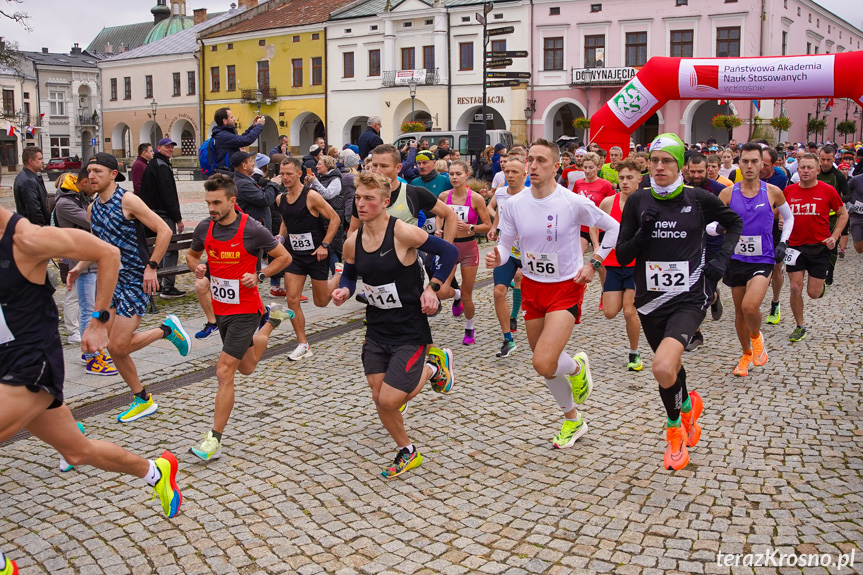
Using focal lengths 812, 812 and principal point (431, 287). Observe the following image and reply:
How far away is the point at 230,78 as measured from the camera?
2263 inches

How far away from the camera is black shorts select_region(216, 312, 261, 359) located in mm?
5809

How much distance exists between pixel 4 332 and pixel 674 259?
400cm

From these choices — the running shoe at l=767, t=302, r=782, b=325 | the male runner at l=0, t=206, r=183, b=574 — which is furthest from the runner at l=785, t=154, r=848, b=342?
the male runner at l=0, t=206, r=183, b=574

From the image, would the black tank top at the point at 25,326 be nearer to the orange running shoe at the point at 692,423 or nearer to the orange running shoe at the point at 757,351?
the orange running shoe at the point at 692,423

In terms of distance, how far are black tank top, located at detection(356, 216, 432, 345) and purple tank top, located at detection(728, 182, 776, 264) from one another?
3.83 meters

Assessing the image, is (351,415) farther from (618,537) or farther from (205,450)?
(618,537)

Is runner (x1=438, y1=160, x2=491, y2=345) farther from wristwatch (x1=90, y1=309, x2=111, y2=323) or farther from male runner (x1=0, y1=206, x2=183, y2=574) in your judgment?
male runner (x1=0, y1=206, x2=183, y2=574)

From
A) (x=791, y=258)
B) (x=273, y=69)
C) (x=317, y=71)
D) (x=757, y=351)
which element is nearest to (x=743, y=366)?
(x=757, y=351)

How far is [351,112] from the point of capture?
51344 mm

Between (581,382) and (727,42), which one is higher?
(727,42)

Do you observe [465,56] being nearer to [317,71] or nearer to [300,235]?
[317,71]

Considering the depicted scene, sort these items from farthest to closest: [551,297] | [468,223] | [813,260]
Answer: [813,260] < [468,223] < [551,297]

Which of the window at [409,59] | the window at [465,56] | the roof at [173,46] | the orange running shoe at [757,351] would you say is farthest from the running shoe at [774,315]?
the roof at [173,46]

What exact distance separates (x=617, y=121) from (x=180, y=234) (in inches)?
414
